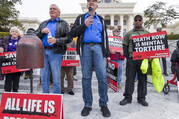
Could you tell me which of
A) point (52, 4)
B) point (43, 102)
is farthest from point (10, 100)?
point (52, 4)

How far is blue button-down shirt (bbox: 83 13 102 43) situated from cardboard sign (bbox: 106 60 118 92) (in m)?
0.51

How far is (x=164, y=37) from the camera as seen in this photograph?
270cm

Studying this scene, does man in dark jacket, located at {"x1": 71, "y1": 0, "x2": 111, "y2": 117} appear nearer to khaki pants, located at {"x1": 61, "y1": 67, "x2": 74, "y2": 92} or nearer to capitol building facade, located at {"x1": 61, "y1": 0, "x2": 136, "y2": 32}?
khaki pants, located at {"x1": 61, "y1": 67, "x2": 74, "y2": 92}

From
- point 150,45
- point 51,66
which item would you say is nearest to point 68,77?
point 51,66

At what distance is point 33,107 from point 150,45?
2268mm

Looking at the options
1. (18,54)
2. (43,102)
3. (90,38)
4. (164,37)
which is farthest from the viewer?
(164,37)

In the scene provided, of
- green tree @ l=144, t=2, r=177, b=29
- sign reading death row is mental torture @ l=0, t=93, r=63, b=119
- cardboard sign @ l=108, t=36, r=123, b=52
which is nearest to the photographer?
sign reading death row is mental torture @ l=0, t=93, r=63, b=119

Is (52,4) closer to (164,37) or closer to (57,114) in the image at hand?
(57,114)

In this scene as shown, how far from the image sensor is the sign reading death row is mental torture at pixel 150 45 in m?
2.68

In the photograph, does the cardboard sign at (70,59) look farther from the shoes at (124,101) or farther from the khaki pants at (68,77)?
the shoes at (124,101)

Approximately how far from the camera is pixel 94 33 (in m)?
2.31

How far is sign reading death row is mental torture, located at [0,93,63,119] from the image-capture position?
1.57 m

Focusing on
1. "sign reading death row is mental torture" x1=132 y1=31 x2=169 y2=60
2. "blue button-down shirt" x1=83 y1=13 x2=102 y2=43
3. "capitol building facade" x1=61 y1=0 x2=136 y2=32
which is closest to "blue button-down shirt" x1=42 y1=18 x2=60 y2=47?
"blue button-down shirt" x1=83 y1=13 x2=102 y2=43

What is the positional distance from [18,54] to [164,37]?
97.9 inches
